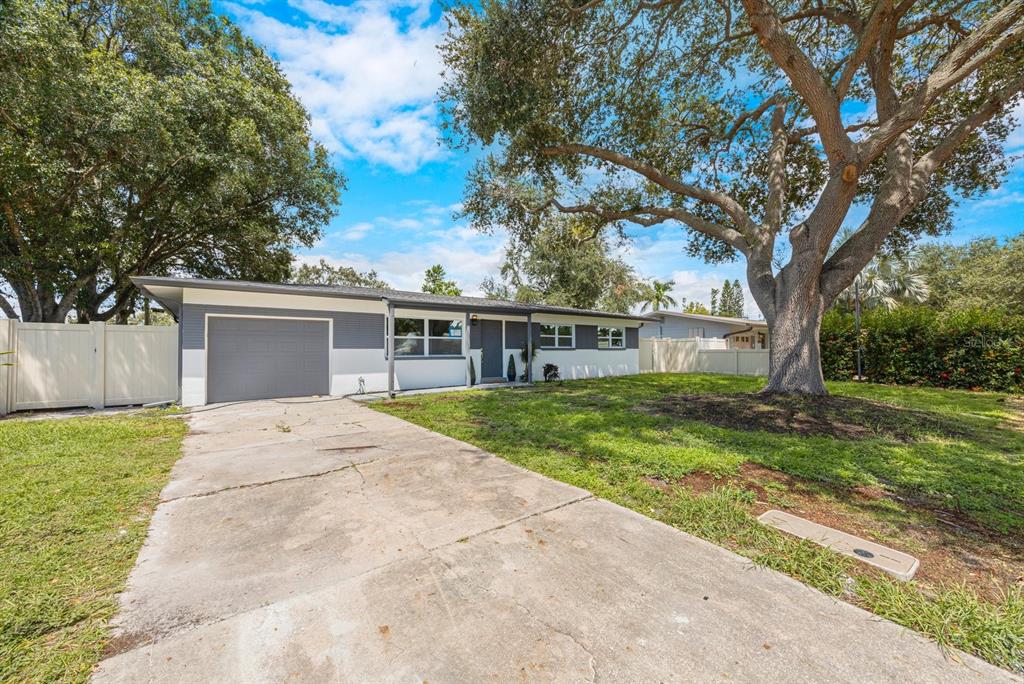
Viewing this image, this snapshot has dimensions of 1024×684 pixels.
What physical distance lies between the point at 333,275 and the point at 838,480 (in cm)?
3141

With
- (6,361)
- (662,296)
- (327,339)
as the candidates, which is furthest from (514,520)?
(662,296)

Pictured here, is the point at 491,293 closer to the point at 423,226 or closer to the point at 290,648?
the point at 423,226

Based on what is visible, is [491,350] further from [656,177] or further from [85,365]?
[85,365]

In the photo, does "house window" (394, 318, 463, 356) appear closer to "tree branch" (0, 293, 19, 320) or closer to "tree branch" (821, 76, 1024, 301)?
"tree branch" (821, 76, 1024, 301)

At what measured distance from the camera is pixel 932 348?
12.5 metres

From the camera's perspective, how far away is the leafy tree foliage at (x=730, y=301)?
5650 centimetres

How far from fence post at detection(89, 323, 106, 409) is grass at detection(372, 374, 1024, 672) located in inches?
228

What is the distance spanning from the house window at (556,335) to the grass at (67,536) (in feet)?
35.6

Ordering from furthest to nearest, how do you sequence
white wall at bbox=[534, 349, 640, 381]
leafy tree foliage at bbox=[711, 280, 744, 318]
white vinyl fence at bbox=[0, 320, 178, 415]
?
1. leafy tree foliage at bbox=[711, 280, 744, 318]
2. white wall at bbox=[534, 349, 640, 381]
3. white vinyl fence at bbox=[0, 320, 178, 415]

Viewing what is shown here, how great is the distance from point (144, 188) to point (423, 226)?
325 inches

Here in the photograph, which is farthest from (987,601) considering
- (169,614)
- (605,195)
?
(605,195)

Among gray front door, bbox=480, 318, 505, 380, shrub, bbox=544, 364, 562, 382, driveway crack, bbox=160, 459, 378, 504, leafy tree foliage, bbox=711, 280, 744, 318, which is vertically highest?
leafy tree foliage, bbox=711, 280, 744, 318

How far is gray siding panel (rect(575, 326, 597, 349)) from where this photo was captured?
50.9ft

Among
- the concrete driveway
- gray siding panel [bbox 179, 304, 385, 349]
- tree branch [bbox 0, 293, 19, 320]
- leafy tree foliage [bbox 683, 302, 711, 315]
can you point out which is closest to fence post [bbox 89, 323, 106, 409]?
gray siding panel [bbox 179, 304, 385, 349]
